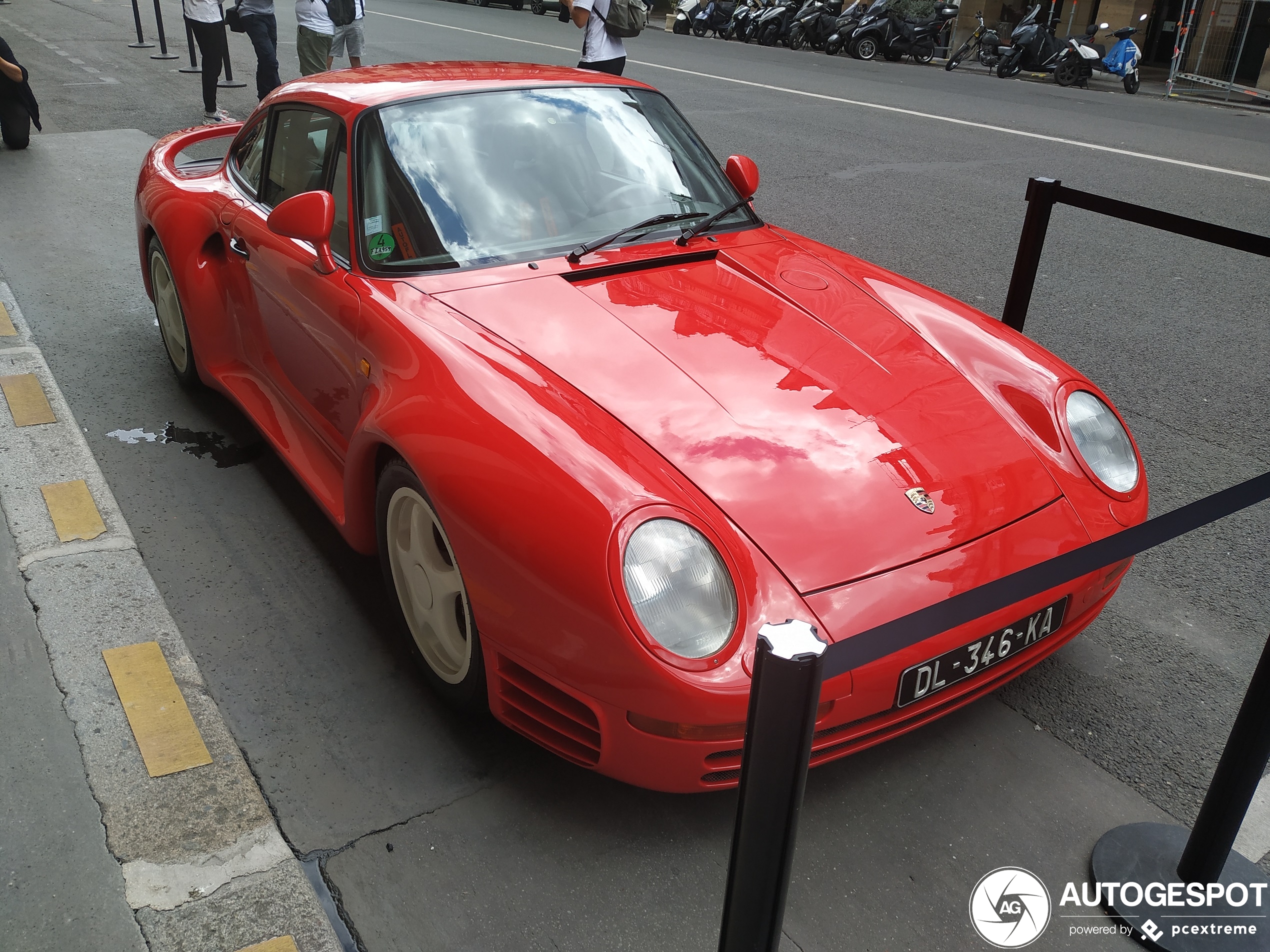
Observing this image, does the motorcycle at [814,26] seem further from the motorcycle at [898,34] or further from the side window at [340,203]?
the side window at [340,203]

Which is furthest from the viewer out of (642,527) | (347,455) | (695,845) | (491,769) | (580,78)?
(580,78)

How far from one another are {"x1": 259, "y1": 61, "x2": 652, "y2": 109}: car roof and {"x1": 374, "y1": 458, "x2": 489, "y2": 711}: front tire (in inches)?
50.7

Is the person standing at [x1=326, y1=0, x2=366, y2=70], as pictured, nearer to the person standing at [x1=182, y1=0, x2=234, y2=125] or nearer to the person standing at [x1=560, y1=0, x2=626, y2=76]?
the person standing at [x1=182, y1=0, x2=234, y2=125]

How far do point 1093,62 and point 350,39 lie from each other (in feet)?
39.9

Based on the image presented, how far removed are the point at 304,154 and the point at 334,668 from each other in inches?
65.9

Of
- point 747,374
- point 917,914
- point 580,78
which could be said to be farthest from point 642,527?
point 580,78

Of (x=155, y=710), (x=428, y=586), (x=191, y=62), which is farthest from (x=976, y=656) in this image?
(x=191, y=62)

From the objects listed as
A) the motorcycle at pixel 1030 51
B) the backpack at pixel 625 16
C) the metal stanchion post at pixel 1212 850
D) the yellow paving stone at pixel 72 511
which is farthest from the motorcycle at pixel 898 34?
the metal stanchion post at pixel 1212 850

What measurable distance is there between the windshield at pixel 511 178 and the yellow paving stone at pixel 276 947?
5.58 feet

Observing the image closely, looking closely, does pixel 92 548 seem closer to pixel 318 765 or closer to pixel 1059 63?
pixel 318 765

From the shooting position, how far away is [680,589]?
2004mm

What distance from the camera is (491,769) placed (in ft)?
7.96

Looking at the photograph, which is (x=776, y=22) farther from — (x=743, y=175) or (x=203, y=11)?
(x=743, y=175)

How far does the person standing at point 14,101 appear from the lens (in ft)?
27.2
